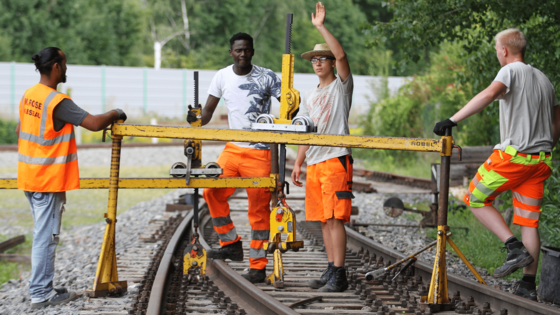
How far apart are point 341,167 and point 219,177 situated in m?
0.97

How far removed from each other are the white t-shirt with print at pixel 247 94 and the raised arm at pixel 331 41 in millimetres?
719

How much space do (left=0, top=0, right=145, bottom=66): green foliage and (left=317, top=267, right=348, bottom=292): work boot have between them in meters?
34.4

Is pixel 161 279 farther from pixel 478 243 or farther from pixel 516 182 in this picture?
pixel 478 243

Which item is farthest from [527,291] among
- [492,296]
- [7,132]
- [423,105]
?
[7,132]

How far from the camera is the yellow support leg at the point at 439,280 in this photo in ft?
12.5

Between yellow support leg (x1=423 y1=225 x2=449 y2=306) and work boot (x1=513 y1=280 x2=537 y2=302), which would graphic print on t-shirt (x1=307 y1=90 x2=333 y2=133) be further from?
work boot (x1=513 y1=280 x2=537 y2=302)

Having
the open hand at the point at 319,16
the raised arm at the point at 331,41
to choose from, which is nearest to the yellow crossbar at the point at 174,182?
the raised arm at the point at 331,41

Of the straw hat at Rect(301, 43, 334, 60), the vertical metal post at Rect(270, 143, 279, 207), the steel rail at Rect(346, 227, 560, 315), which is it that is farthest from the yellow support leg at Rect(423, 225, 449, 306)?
the straw hat at Rect(301, 43, 334, 60)

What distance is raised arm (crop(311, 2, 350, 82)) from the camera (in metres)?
3.99

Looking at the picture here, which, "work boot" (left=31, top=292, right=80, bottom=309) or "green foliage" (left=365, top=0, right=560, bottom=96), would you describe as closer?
"work boot" (left=31, top=292, right=80, bottom=309)

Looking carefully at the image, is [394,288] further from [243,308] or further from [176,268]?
[176,268]

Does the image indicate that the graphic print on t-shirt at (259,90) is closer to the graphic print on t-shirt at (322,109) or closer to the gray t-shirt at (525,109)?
the graphic print on t-shirt at (322,109)

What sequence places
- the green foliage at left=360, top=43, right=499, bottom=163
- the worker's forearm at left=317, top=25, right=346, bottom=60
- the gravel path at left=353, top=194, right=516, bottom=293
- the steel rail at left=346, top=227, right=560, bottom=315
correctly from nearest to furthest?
the steel rail at left=346, top=227, right=560, bottom=315 → the worker's forearm at left=317, top=25, right=346, bottom=60 → the gravel path at left=353, top=194, right=516, bottom=293 → the green foliage at left=360, top=43, right=499, bottom=163

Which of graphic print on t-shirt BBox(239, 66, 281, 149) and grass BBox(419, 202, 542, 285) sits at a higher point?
graphic print on t-shirt BBox(239, 66, 281, 149)
